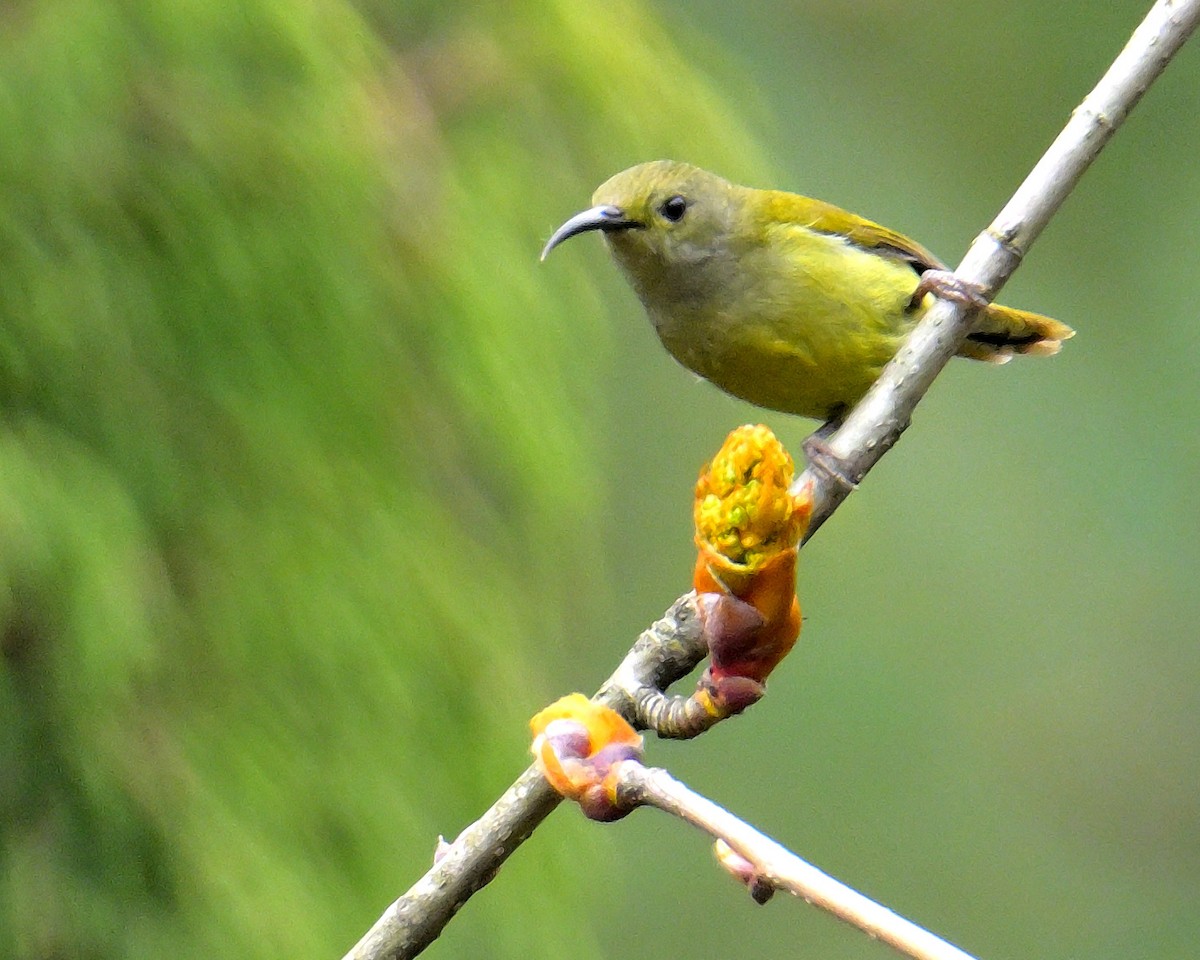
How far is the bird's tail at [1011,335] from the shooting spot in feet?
8.64

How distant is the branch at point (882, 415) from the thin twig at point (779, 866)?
0.70 ft

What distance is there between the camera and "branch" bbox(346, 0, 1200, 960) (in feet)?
3.96

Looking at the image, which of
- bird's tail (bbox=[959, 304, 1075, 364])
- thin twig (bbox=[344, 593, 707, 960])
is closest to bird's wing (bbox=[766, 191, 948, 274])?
bird's tail (bbox=[959, 304, 1075, 364])

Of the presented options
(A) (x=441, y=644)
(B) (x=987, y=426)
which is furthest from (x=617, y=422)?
(A) (x=441, y=644)

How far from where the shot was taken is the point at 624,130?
2.20m

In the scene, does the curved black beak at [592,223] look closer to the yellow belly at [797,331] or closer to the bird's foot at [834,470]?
the yellow belly at [797,331]

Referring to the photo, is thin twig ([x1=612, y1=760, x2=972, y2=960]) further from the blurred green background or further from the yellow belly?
the yellow belly

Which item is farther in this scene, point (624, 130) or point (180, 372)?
point (624, 130)

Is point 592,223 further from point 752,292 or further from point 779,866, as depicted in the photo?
point 779,866

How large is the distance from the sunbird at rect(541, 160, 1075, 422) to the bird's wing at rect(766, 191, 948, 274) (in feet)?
0.16

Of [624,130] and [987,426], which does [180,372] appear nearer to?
[624,130]

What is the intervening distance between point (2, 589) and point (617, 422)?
254cm

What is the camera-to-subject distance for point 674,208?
7.72 feet

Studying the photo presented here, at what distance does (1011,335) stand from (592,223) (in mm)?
928
